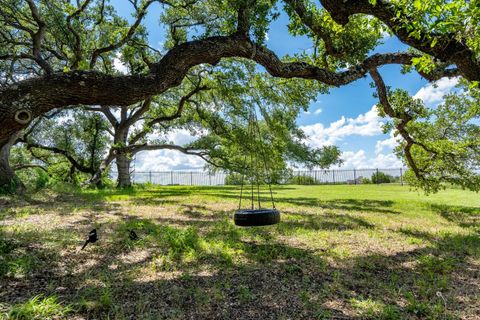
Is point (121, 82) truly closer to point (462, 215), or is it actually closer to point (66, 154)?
point (462, 215)

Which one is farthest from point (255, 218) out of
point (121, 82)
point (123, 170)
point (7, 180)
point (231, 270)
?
point (123, 170)

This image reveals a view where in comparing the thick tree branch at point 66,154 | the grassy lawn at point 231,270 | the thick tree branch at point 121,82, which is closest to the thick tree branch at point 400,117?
the thick tree branch at point 121,82

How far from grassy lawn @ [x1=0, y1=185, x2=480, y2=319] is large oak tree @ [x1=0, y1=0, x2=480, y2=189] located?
164 cm

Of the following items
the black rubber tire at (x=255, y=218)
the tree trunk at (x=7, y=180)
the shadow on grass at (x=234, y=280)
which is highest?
the tree trunk at (x=7, y=180)

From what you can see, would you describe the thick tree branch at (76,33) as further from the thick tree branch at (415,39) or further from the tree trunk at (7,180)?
the thick tree branch at (415,39)

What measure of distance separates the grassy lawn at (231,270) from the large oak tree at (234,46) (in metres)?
1.64

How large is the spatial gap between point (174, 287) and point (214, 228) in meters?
2.58

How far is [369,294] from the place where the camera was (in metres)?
3.13

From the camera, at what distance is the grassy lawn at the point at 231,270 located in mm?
2725

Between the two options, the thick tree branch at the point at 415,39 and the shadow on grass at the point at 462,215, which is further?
the shadow on grass at the point at 462,215

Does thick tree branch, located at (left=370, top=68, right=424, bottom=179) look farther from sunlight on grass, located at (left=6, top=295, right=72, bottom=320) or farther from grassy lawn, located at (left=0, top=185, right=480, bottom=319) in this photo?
sunlight on grass, located at (left=6, top=295, right=72, bottom=320)

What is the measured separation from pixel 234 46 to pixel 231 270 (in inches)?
125

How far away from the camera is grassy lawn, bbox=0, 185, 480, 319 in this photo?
2725mm

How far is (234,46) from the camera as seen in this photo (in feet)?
15.7
